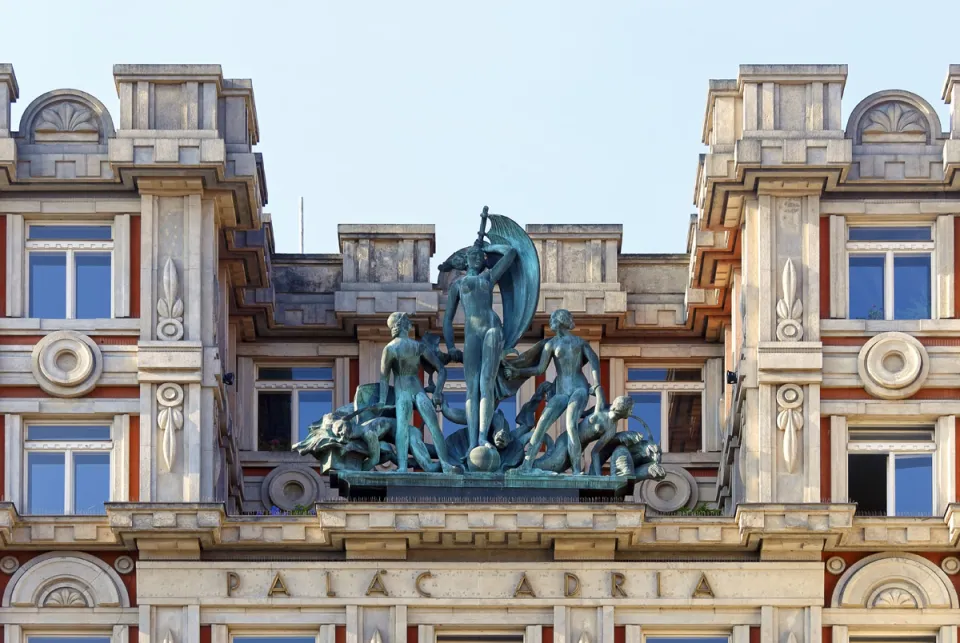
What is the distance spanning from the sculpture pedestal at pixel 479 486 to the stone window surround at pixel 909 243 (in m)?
6.18

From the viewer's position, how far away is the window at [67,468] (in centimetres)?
8481

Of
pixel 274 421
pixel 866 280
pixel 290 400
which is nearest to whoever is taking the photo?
pixel 866 280

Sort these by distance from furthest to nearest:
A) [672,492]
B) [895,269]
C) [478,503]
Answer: [672,492]
[895,269]
[478,503]

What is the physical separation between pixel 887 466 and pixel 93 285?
54.0 ft

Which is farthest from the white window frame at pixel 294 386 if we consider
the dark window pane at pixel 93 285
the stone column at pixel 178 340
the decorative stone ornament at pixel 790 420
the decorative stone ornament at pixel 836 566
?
the decorative stone ornament at pixel 836 566

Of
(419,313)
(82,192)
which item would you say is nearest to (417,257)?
(419,313)

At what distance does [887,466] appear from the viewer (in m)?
85.2

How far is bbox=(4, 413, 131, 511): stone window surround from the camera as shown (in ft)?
277

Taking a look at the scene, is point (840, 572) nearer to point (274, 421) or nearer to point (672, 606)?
point (672, 606)

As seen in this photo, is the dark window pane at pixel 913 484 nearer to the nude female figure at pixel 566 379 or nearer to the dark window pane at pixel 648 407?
the nude female figure at pixel 566 379

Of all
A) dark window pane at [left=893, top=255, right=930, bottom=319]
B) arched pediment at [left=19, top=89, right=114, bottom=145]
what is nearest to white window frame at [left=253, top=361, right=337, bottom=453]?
arched pediment at [left=19, top=89, right=114, bottom=145]

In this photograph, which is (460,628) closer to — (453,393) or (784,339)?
(784,339)

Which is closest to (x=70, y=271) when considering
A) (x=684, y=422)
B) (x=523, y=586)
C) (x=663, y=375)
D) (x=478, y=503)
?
(x=478, y=503)

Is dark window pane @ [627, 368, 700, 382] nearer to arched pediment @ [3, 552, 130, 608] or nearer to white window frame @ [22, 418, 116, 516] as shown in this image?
white window frame @ [22, 418, 116, 516]
